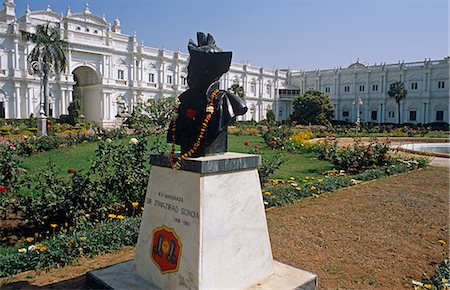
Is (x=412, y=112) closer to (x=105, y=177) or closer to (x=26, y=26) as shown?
(x=26, y=26)

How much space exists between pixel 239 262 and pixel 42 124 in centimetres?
1717

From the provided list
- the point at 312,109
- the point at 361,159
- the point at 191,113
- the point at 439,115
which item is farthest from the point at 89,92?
the point at 439,115

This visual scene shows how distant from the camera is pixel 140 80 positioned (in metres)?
38.1

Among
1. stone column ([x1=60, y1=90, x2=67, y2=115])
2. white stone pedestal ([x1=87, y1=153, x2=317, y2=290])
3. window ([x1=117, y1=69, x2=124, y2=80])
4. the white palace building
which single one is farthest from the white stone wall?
white stone pedestal ([x1=87, y1=153, x2=317, y2=290])

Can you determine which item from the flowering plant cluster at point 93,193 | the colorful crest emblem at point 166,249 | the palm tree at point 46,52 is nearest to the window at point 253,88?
the palm tree at point 46,52

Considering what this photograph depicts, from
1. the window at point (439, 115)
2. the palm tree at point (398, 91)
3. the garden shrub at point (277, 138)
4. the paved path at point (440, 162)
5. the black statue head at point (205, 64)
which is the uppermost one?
the palm tree at point (398, 91)

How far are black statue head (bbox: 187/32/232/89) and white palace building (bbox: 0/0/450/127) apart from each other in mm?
23694

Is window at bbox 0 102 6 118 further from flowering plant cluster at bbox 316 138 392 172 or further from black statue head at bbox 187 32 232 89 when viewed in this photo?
black statue head at bbox 187 32 232 89

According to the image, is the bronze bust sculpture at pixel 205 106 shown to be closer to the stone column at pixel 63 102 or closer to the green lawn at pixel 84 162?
the green lawn at pixel 84 162

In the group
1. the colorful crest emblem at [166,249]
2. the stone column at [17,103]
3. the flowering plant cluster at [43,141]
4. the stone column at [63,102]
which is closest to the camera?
the colorful crest emblem at [166,249]

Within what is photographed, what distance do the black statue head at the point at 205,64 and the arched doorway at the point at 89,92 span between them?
1328 inches

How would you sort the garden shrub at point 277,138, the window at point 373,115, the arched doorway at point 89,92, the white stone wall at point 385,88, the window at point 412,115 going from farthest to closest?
the window at point 373,115, the window at point 412,115, the white stone wall at point 385,88, the arched doorway at point 89,92, the garden shrub at point 277,138

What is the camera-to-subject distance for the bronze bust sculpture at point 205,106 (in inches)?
121

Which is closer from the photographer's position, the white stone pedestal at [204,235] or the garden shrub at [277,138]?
the white stone pedestal at [204,235]
